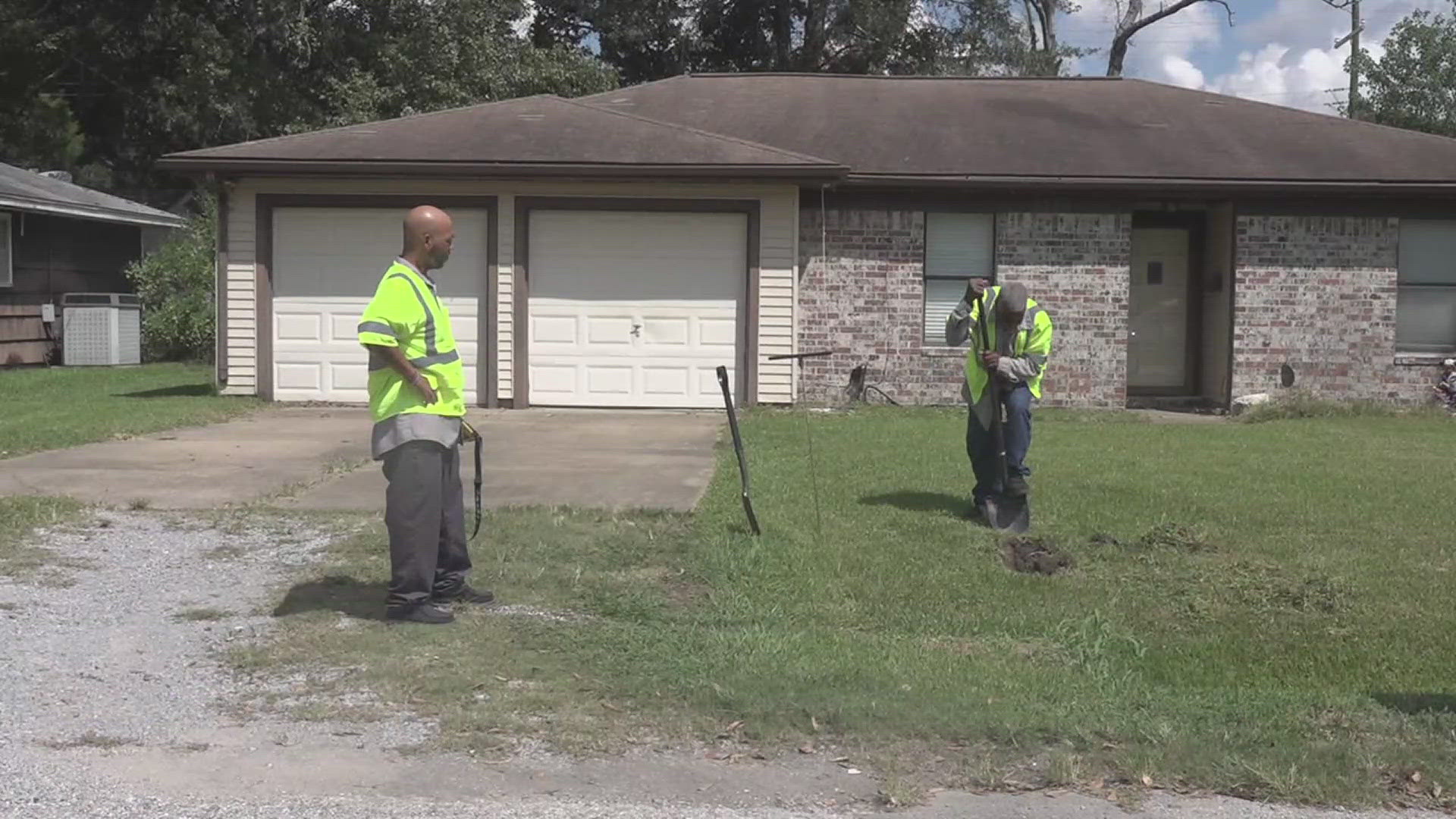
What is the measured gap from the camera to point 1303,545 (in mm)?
7953

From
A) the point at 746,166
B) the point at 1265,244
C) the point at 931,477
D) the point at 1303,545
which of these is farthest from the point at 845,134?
the point at 1303,545

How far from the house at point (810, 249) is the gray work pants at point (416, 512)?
934cm

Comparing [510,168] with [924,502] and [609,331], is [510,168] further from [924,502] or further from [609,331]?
[924,502]

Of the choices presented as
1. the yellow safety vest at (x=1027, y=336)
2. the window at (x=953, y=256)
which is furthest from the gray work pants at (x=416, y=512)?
the window at (x=953, y=256)

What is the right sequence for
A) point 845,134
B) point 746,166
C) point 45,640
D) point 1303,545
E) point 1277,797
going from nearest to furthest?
point 1277,797
point 45,640
point 1303,545
point 746,166
point 845,134

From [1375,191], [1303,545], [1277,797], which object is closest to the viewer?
[1277,797]

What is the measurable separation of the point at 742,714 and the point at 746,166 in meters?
10.6

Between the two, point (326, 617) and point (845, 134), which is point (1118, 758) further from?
point (845, 134)

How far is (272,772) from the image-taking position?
4.52 metres

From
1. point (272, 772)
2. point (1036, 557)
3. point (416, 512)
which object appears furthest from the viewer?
point (1036, 557)

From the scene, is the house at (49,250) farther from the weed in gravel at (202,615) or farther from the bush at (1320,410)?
the bush at (1320,410)

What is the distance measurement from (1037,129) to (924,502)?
32.5 feet

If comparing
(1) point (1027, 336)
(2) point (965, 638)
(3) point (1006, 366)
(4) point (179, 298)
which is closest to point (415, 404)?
(2) point (965, 638)

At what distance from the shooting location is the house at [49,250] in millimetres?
22594
